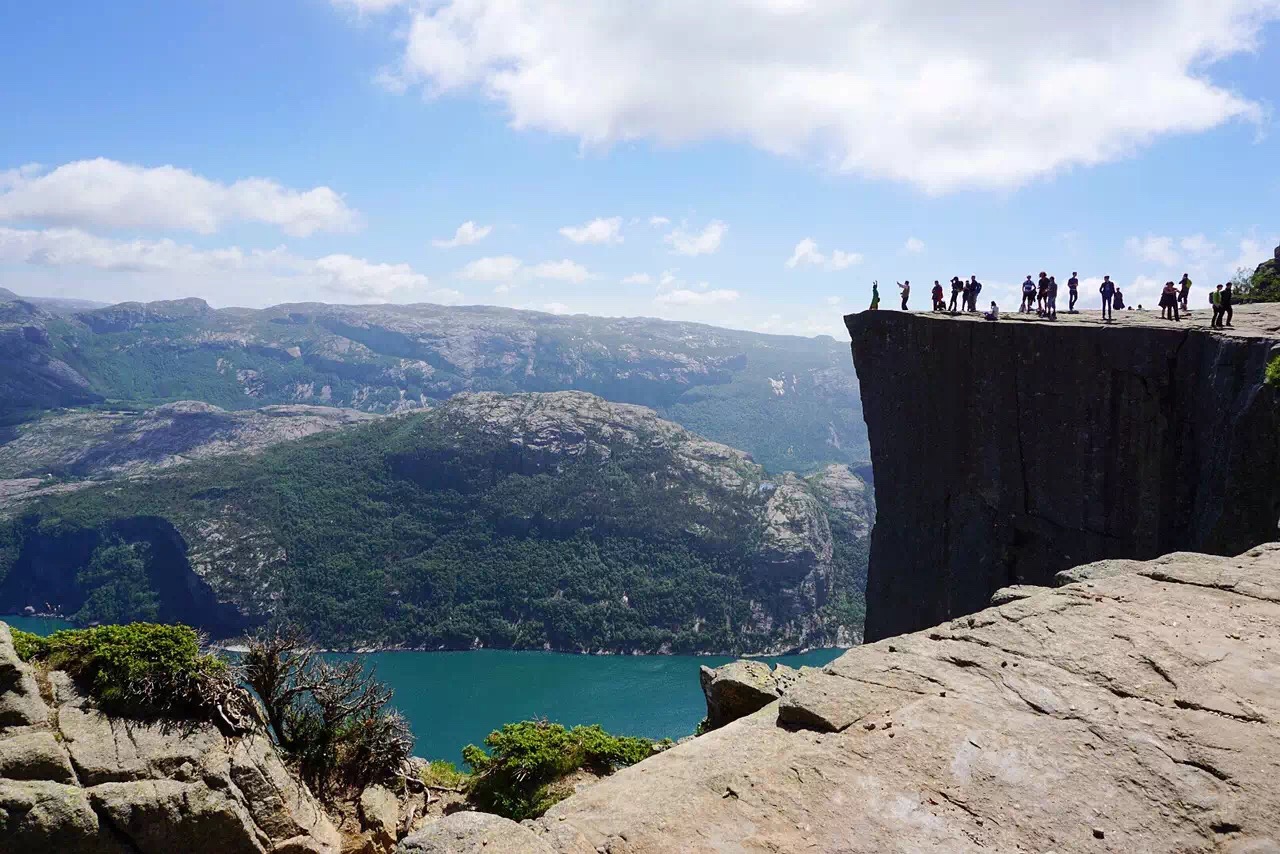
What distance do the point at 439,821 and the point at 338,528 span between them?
19130 centimetres

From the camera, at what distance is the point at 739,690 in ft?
49.9

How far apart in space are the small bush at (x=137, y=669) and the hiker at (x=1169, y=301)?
27.5 meters

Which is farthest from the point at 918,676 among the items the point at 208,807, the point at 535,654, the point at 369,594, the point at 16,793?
the point at 369,594

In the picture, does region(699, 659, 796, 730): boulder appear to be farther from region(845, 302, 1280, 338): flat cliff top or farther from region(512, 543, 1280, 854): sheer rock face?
region(845, 302, 1280, 338): flat cliff top

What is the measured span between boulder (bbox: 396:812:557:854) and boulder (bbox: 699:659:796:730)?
25.0 ft

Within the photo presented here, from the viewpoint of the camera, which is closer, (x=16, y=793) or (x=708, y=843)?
(x=708, y=843)

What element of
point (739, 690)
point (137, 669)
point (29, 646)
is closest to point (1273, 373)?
point (739, 690)

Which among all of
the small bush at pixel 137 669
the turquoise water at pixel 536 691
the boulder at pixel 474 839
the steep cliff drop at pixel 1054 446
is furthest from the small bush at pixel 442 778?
the turquoise water at pixel 536 691

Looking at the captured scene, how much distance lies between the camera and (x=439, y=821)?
764cm

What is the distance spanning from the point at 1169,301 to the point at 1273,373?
691 cm

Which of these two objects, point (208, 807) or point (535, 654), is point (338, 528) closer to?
point (535, 654)

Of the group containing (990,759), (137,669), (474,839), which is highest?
(990,759)

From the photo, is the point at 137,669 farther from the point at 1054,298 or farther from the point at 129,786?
the point at 1054,298

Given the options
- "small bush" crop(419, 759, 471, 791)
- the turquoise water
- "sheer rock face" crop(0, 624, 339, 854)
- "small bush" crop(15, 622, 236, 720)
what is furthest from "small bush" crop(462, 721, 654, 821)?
the turquoise water
